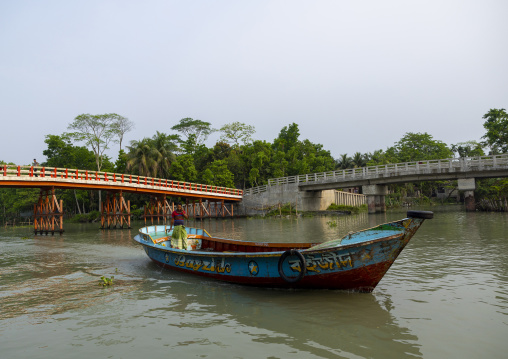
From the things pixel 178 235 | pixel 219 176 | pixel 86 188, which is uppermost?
pixel 219 176

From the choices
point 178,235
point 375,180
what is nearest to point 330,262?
point 178,235

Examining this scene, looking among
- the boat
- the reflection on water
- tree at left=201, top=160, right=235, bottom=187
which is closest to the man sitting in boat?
the reflection on water

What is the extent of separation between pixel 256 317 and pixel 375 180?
109 feet

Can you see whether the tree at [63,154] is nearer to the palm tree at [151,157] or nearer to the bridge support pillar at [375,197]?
the palm tree at [151,157]

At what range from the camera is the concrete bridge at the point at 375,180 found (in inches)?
1244

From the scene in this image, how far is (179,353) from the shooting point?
483 centimetres

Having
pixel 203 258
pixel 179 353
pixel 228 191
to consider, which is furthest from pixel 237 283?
pixel 228 191

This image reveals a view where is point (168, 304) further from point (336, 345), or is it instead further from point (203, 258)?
point (336, 345)

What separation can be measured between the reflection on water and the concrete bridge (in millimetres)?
→ 25545

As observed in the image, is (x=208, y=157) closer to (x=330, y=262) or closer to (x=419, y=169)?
(x=419, y=169)

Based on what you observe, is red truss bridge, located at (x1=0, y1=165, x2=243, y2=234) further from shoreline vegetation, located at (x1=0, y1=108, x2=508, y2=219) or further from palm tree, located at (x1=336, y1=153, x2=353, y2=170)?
palm tree, located at (x1=336, y1=153, x2=353, y2=170)

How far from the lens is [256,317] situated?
243 inches

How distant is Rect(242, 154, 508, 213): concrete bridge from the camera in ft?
104

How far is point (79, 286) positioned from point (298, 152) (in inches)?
1951
